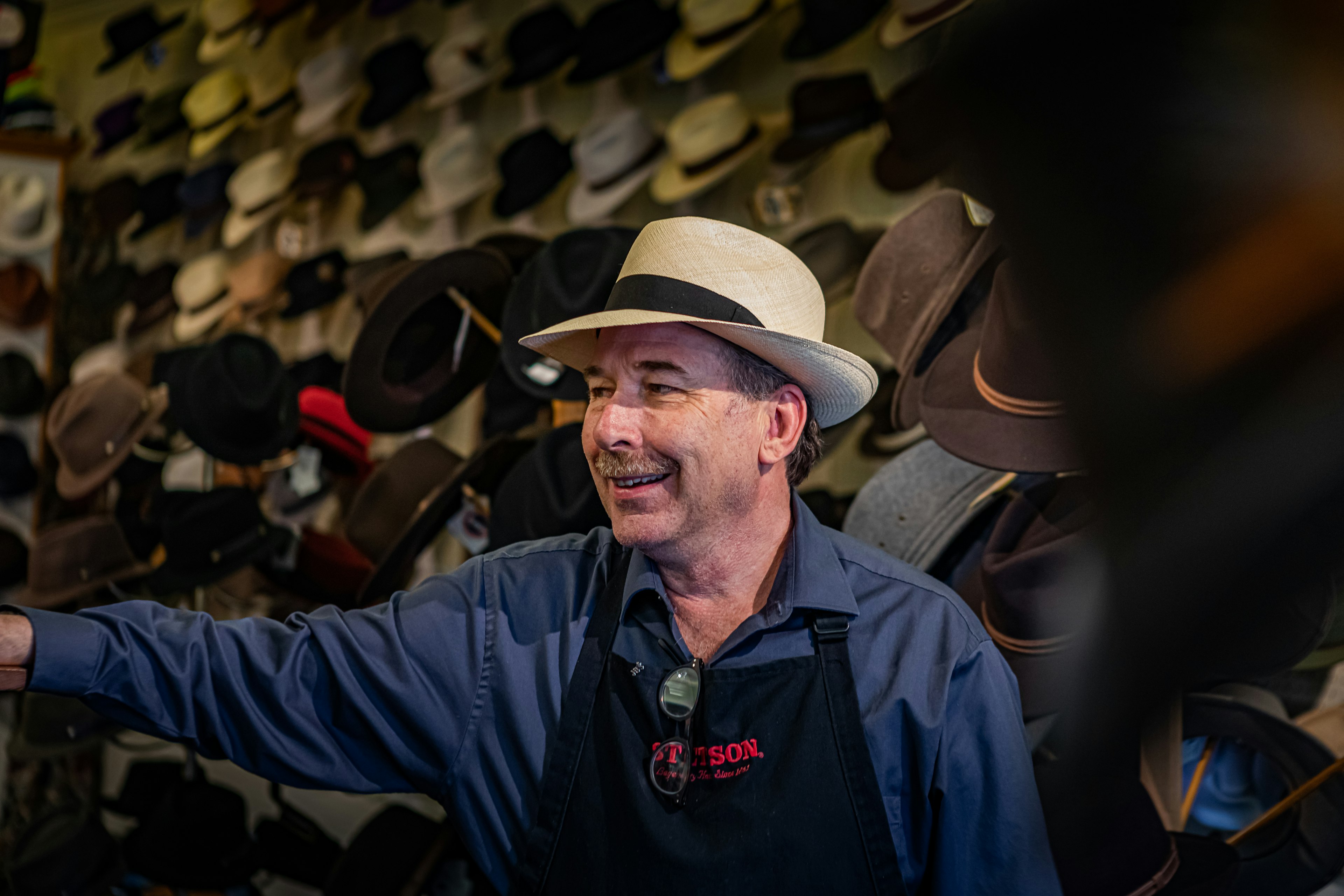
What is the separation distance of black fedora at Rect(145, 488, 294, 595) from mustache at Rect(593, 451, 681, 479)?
1.72m

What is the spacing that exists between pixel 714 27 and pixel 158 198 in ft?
9.07

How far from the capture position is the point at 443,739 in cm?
150

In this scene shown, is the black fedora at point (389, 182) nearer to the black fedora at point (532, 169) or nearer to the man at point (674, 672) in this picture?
the black fedora at point (532, 169)

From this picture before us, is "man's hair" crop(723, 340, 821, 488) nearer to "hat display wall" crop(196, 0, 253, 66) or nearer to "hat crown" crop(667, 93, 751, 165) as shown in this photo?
"hat crown" crop(667, 93, 751, 165)

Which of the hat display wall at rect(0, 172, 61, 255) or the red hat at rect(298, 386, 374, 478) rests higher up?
the hat display wall at rect(0, 172, 61, 255)

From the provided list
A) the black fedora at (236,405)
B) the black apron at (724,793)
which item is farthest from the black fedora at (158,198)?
the black apron at (724,793)

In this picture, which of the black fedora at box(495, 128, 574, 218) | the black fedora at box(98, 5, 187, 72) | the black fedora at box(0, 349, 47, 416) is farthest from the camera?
the black fedora at box(98, 5, 187, 72)

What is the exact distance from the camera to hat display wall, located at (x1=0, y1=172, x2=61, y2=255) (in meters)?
3.99

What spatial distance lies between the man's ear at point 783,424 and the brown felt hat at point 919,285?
0.34m

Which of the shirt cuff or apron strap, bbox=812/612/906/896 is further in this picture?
apron strap, bbox=812/612/906/896

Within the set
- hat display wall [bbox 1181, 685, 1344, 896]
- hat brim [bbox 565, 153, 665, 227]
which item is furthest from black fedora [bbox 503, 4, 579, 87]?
hat display wall [bbox 1181, 685, 1344, 896]

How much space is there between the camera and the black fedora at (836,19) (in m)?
2.34

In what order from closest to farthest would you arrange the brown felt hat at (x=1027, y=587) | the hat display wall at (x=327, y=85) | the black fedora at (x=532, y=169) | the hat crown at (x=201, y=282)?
the brown felt hat at (x=1027, y=587)
the black fedora at (x=532, y=169)
the hat display wall at (x=327, y=85)
the hat crown at (x=201, y=282)

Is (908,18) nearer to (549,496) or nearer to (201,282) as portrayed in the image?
(549,496)
